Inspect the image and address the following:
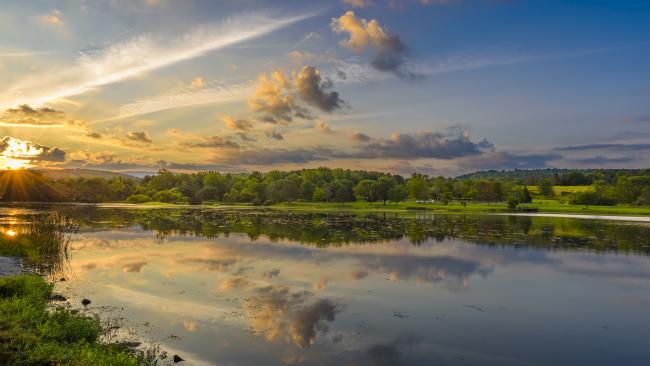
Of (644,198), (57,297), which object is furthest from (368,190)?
(57,297)

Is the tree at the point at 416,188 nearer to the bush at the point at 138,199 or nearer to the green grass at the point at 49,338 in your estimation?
the bush at the point at 138,199

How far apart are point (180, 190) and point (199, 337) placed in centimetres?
18044

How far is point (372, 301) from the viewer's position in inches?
766

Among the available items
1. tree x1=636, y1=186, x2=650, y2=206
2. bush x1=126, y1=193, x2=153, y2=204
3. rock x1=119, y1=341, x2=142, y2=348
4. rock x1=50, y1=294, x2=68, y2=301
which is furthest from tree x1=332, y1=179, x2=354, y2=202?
rock x1=119, y1=341, x2=142, y2=348

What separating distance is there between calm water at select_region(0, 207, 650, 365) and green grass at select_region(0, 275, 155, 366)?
5.28 feet

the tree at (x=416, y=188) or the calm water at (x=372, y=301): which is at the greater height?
the tree at (x=416, y=188)

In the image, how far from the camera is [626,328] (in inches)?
635

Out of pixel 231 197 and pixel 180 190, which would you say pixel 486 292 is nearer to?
pixel 231 197

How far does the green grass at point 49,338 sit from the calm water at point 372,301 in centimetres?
161

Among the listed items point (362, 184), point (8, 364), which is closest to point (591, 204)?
point (362, 184)

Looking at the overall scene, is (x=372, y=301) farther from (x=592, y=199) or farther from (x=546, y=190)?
(x=546, y=190)

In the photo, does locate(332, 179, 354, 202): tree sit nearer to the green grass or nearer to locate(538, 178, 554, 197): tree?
locate(538, 178, 554, 197): tree

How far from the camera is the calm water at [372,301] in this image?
13.4 meters

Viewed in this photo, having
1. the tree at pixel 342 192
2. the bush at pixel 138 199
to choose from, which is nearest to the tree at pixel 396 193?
the tree at pixel 342 192
